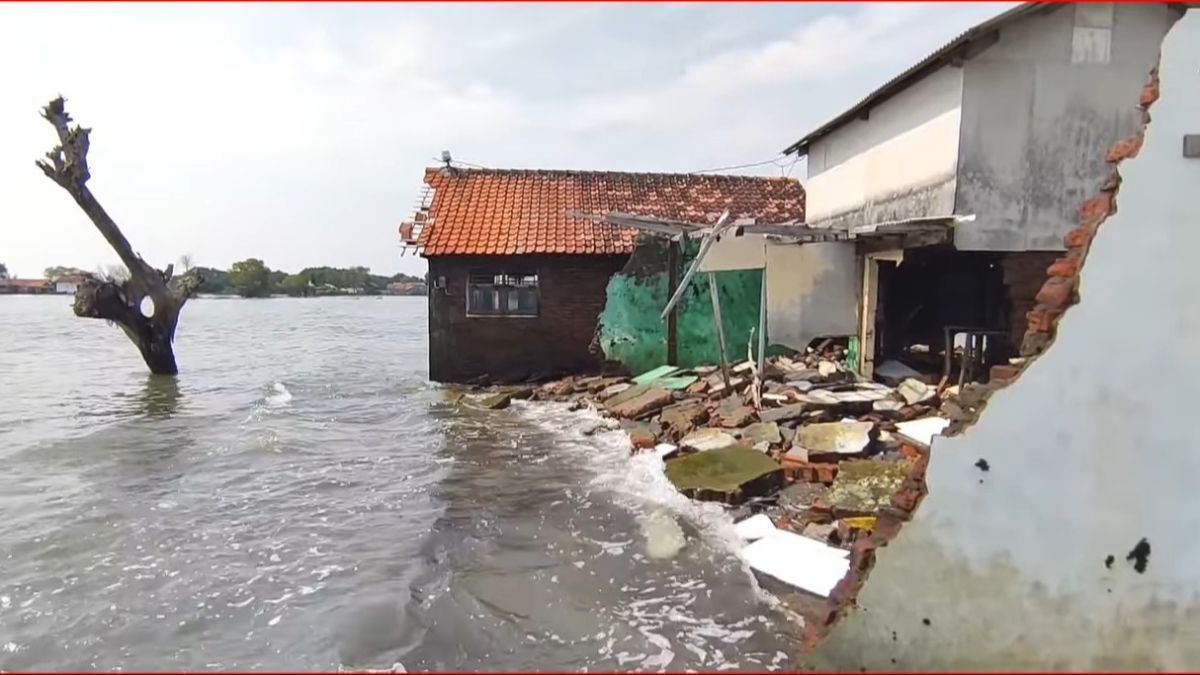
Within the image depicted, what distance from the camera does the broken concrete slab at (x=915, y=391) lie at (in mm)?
9508

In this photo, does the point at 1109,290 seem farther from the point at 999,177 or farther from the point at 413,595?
the point at 999,177

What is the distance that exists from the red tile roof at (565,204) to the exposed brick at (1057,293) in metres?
12.6

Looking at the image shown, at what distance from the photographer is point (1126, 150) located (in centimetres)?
329

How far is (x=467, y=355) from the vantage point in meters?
16.1

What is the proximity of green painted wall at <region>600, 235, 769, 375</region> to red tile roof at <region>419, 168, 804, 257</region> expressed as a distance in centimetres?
112

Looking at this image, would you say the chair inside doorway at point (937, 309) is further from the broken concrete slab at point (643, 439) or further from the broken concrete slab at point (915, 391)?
the broken concrete slab at point (643, 439)

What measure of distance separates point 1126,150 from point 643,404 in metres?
9.00

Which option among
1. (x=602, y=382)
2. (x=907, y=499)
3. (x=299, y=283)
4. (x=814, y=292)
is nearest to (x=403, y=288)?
(x=299, y=283)

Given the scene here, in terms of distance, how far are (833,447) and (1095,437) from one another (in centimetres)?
480

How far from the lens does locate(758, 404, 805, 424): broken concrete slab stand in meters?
9.31

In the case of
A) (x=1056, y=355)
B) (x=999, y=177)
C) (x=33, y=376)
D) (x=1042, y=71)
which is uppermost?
(x=1042, y=71)

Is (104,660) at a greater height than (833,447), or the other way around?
(833,447)

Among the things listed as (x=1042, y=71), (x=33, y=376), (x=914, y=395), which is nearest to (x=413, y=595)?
(x=914, y=395)

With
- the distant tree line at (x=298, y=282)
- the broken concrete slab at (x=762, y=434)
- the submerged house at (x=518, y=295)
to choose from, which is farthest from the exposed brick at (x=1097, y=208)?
the distant tree line at (x=298, y=282)
